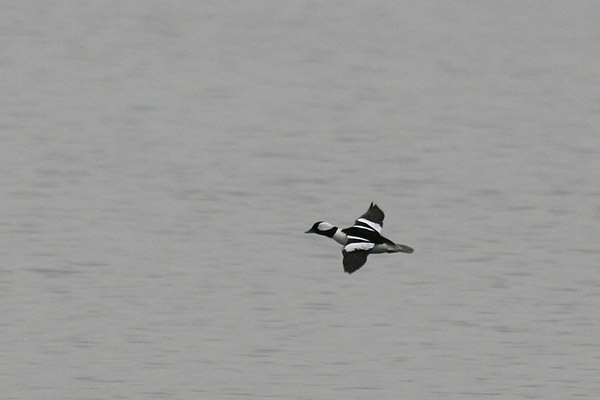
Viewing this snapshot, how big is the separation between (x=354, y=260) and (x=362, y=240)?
986 millimetres

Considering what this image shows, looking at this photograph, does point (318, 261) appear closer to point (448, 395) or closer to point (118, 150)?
point (448, 395)

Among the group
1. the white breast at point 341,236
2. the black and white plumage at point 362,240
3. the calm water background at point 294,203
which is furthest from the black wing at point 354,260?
the calm water background at point 294,203

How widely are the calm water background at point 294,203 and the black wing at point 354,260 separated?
5.42 ft

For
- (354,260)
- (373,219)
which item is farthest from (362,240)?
(373,219)

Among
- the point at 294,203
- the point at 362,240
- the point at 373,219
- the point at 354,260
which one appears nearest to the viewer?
the point at 354,260

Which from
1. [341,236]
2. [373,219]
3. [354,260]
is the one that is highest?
[373,219]

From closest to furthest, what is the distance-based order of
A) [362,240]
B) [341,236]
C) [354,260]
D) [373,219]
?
[354,260]
[362,240]
[341,236]
[373,219]

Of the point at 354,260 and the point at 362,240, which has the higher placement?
the point at 362,240

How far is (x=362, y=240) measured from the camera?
20250 millimetres

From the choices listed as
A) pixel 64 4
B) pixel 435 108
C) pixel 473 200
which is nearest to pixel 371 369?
pixel 473 200

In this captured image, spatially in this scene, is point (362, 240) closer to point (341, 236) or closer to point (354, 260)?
point (341, 236)

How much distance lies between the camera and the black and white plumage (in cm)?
1942

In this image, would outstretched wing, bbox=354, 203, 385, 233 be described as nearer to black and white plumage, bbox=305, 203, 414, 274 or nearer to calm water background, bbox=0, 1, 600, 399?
black and white plumage, bbox=305, 203, 414, 274

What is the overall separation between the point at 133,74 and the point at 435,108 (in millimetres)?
7646
